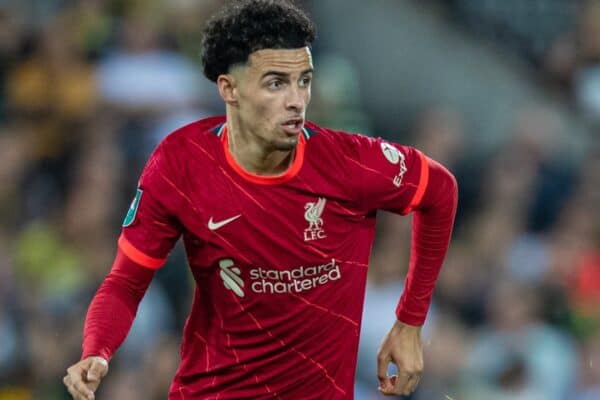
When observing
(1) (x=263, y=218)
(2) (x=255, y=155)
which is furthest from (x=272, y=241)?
(2) (x=255, y=155)

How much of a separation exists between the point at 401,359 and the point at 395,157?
30.9 inches

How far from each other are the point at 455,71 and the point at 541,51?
726 mm

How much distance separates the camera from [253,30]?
197 inches

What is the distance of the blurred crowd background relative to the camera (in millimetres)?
8695

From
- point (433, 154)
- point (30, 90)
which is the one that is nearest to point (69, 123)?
point (30, 90)

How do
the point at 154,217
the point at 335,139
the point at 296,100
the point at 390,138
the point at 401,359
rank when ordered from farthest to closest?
the point at 390,138 → the point at 401,359 → the point at 335,139 → the point at 154,217 → the point at 296,100

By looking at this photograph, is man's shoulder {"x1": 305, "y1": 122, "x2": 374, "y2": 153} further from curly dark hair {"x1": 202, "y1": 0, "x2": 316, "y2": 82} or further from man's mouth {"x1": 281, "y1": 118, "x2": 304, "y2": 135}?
curly dark hair {"x1": 202, "y1": 0, "x2": 316, "y2": 82}

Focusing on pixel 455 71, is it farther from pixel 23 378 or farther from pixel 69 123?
pixel 23 378

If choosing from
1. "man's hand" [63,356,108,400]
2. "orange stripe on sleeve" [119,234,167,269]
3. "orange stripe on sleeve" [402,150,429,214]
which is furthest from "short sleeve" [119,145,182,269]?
"orange stripe on sleeve" [402,150,429,214]

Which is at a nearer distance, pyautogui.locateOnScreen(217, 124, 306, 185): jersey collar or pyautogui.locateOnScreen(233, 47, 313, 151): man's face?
pyautogui.locateOnScreen(233, 47, 313, 151): man's face

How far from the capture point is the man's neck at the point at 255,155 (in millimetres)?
5090

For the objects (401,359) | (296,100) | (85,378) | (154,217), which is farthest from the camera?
(401,359)

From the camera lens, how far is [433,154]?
9953 millimetres

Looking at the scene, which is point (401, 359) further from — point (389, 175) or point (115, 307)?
point (115, 307)
